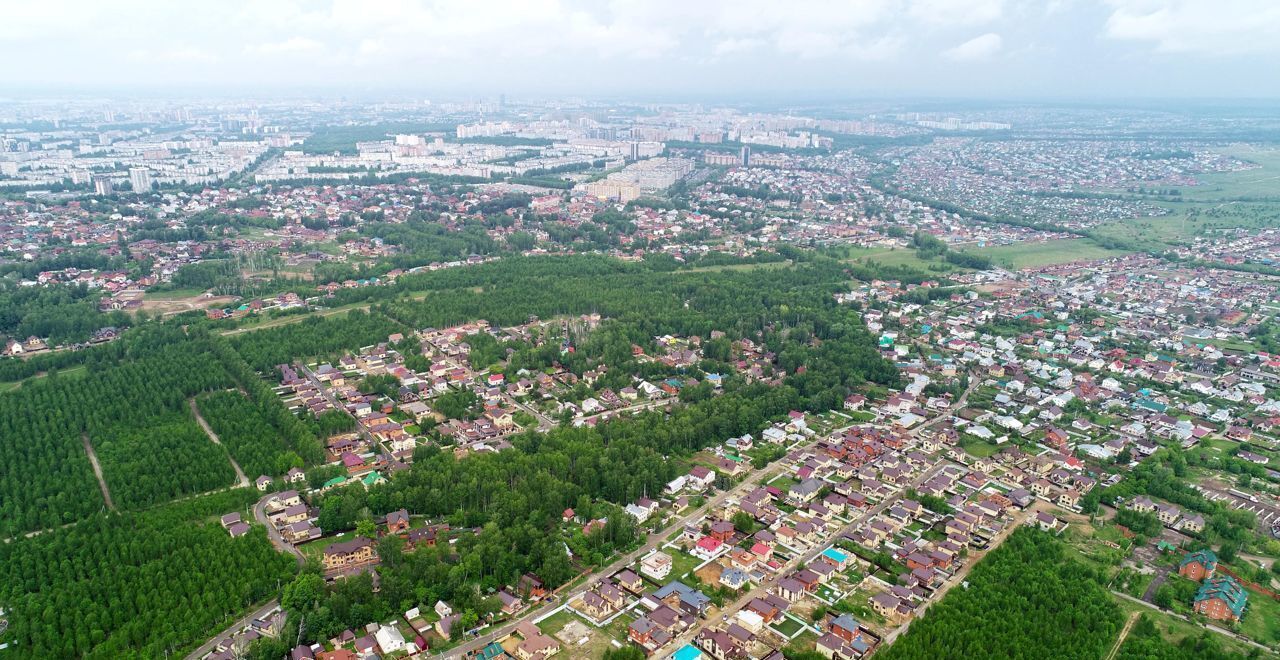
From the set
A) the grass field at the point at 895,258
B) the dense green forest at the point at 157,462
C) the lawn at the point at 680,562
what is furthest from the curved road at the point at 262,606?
the grass field at the point at 895,258

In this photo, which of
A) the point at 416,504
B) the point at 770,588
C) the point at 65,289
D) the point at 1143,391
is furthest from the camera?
the point at 65,289

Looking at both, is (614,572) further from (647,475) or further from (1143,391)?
(1143,391)

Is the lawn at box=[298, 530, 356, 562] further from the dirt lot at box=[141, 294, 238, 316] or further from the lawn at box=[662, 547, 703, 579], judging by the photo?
the dirt lot at box=[141, 294, 238, 316]

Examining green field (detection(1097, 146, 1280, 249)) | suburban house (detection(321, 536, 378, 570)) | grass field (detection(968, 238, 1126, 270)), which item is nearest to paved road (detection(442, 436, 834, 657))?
suburban house (detection(321, 536, 378, 570))

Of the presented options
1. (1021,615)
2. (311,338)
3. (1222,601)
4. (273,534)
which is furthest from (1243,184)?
(273,534)

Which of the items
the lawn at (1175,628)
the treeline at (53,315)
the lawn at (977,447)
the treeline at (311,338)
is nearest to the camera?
the lawn at (1175,628)

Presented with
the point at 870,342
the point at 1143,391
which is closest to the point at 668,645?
the point at 870,342

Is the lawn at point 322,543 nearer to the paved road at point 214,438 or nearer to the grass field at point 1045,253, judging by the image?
the paved road at point 214,438
